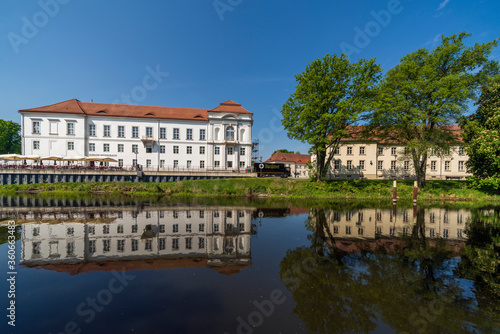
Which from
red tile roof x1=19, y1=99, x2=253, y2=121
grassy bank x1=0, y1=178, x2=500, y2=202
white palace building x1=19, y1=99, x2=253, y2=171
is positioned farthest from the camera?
red tile roof x1=19, y1=99, x2=253, y2=121

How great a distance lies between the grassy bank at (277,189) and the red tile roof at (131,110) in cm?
1644

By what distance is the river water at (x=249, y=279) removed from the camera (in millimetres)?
3711

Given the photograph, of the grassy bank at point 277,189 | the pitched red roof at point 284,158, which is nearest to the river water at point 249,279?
the grassy bank at point 277,189

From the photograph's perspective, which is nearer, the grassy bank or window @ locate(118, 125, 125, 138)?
the grassy bank

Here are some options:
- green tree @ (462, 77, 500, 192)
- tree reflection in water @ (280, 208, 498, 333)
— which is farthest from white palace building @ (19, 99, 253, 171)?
tree reflection in water @ (280, 208, 498, 333)

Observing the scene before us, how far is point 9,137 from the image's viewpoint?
46062 millimetres

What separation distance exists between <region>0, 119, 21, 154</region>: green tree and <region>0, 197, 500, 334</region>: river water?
53.5 metres

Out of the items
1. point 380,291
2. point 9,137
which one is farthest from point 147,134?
point 380,291

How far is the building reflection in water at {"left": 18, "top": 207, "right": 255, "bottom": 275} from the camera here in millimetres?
6191

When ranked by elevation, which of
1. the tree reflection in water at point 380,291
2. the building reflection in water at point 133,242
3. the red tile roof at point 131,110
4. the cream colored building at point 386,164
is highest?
the red tile roof at point 131,110

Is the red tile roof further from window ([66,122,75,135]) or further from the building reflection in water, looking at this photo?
the building reflection in water

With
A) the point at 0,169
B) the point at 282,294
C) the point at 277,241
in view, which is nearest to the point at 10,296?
the point at 282,294

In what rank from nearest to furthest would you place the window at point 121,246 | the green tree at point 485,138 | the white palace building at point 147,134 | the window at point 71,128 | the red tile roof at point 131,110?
the window at point 121,246 → the green tree at point 485,138 → the white palace building at point 147,134 → the window at point 71,128 → the red tile roof at point 131,110

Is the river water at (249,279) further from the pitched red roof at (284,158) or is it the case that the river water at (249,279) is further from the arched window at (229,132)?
the pitched red roof at (284,158)
